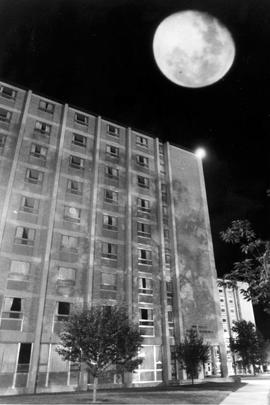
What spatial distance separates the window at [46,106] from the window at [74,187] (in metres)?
10.3

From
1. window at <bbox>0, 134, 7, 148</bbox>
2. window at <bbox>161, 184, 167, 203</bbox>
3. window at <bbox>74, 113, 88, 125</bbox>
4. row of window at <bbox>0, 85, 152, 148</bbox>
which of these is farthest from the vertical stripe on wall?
window at <bbox>161, 184, 167, 203</bbox>

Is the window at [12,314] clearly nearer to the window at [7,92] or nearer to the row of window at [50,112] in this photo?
the row of window at [50,112]

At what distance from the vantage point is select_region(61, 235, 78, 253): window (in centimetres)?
3259

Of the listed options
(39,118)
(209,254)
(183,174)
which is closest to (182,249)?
(209,254)

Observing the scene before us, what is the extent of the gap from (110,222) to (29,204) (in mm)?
9566

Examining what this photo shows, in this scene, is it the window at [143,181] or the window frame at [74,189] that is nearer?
the window frame at [74,189]

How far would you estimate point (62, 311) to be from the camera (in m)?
29.7

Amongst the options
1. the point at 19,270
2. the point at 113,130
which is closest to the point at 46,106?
the point at 113,130

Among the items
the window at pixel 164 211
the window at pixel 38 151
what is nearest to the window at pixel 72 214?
the window at pixel 38 151

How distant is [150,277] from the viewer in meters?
36.4

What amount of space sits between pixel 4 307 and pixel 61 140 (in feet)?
65.4

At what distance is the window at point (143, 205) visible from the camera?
40091 mm

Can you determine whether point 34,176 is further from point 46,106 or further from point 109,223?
point 46,106

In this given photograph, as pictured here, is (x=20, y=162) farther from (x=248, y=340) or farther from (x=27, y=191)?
(x=248, y=340)
